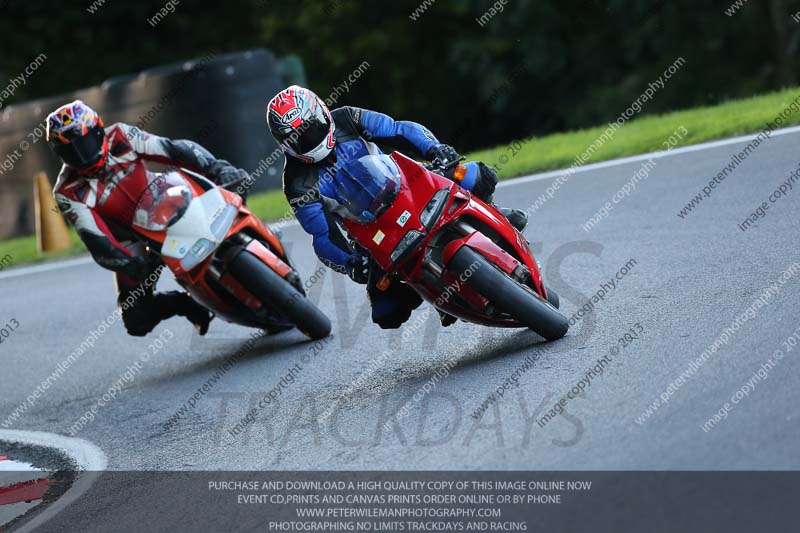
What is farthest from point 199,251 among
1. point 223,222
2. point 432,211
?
point 432,211

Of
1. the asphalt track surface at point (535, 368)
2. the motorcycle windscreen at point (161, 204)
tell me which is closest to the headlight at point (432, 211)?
the asphalt track surface at point (535, 368)

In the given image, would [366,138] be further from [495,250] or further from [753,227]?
[753,227]

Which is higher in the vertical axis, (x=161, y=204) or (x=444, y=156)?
(x=444, y=156)

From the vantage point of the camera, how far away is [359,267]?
7.90 metres

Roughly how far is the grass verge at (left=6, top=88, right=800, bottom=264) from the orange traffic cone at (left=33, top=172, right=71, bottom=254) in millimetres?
143

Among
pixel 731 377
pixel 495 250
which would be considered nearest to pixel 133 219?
pixel 495 250

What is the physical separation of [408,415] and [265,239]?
300 cm

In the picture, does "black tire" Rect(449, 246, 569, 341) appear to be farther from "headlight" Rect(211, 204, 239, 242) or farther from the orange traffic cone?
the orange traffic cone

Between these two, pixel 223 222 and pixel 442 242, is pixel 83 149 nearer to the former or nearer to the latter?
pixel 223 222

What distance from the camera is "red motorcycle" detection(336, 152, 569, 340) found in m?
7.36

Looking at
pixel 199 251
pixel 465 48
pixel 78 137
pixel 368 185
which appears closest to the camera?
pixel 368 185

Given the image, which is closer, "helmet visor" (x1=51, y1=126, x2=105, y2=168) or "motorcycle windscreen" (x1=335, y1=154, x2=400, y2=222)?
"motorcycle windscreen" (x1=335, y1=154, x2=400, y2=222)

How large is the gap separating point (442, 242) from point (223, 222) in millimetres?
2439

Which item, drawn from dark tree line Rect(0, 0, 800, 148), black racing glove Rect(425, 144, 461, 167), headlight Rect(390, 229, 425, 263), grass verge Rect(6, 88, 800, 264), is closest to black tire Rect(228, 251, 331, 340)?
black racing glove Rect(425, 144, 461, 167)
